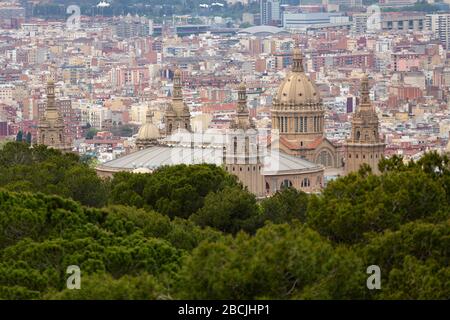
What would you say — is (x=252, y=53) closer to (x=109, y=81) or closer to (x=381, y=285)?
(x=109, y=81)

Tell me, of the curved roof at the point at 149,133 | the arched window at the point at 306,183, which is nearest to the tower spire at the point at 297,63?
the curved roof at the point at 149,133

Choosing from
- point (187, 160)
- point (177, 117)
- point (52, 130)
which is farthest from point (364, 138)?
point (52, 130)

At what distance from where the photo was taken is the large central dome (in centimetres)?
6669

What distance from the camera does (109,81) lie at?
155500mm

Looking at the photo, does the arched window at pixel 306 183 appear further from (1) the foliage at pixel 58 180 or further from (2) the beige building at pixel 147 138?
(1) the foliage at pixel 58 180

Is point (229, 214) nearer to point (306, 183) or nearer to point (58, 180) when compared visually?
point (58, 180)

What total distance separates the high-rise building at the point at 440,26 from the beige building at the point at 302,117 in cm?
11106

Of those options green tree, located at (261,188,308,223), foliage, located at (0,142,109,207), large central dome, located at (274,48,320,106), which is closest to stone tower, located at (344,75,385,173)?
large central dome, located at (274,48,320,106)

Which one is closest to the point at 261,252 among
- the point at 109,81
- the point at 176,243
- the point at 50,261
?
the point at 50,261

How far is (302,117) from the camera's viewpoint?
219 feet

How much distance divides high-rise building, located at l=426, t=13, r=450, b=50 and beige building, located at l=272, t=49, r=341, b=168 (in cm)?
11106

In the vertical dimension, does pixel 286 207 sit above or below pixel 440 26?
above

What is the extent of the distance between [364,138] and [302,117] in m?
1.97

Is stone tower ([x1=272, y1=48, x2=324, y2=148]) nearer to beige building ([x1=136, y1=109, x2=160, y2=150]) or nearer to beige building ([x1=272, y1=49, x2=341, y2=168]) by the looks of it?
beige building ([x1=272, y1=49, x2=341, y2=168])
